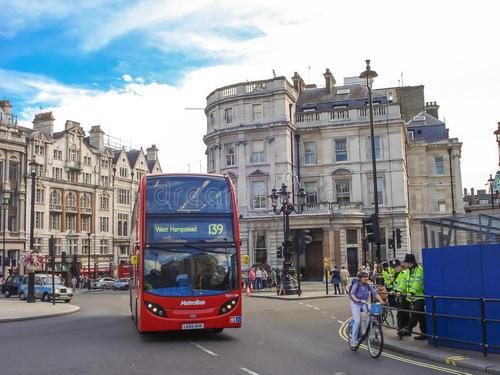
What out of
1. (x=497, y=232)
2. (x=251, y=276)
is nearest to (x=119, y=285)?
(x=251, y=276)

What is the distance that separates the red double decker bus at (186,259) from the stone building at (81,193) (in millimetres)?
53596

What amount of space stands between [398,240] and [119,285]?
117ft

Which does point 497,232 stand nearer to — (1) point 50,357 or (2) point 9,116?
(1) point 50,357

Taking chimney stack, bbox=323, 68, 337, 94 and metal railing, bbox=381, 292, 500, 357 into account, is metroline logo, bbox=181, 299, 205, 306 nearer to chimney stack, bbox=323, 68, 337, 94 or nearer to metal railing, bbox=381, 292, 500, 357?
metal railing, bbox=381, 292, 500, 357

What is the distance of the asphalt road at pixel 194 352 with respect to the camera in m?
9.94

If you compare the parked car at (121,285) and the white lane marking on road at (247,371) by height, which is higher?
the white lane marking on road at (247,371)

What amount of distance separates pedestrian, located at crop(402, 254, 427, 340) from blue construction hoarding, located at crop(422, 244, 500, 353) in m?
0.21

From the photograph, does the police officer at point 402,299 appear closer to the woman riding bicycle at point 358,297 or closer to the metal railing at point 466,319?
the metal railing at point 466,319

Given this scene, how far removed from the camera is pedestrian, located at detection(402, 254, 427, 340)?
12.9 metres

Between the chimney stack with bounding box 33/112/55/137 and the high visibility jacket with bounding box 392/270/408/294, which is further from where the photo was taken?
the chimney stack with bounding box 33/112/55/137

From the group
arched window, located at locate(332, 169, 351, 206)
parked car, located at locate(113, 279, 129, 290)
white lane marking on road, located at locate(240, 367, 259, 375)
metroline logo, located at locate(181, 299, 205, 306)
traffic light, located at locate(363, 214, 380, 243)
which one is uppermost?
arched window, located at locate(332, 169, 351, 206)

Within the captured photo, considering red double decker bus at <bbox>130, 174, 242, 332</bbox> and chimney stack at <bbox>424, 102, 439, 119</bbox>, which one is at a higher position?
chimney stack at <bbox>424, 102, 439, 119</bbox>

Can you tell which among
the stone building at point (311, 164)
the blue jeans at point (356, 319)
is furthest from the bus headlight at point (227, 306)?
the stone building at point (311, 164)

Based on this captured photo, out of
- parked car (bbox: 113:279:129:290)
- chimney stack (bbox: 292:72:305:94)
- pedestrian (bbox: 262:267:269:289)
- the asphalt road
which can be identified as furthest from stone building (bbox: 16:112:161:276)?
the asphalt road
